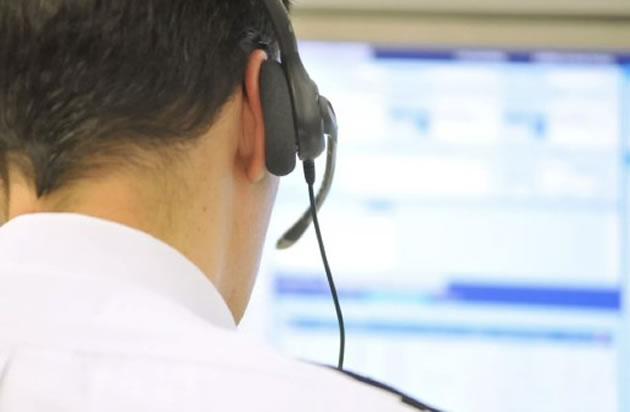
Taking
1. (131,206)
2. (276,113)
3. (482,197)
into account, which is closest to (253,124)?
(276,113)

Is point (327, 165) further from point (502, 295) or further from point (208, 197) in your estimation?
point (502, 295)

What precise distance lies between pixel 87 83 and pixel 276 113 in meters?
0.14

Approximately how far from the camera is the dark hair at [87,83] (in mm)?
631

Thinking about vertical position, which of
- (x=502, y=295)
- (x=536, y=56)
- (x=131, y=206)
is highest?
(x=536, y=56)

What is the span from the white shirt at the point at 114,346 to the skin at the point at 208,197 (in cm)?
2

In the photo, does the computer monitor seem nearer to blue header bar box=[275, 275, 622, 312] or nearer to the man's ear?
blue header bar box=[275, 275, 622, 312]

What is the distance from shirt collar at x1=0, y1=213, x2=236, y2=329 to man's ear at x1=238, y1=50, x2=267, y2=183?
11 cm

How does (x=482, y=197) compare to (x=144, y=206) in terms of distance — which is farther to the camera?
(x=482, y=197)

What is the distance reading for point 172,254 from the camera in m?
0.64

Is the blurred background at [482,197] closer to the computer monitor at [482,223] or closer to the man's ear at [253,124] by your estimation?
the computer monitor at [482,223]

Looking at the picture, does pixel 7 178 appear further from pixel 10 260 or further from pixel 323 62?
pixel 323 62

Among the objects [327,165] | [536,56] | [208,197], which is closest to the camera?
[208,197]

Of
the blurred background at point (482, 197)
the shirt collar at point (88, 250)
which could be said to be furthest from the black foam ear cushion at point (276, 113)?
the blurred background at point (482, 197)

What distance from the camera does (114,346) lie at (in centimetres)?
57
